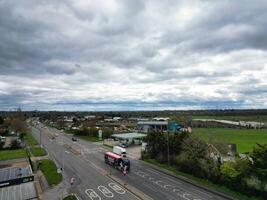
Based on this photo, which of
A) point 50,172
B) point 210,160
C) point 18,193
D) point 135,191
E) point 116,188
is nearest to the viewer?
point 18,193

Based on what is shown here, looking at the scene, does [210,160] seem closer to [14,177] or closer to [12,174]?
[14,177]

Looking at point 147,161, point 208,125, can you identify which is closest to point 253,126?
point 208,125

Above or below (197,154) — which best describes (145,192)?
below

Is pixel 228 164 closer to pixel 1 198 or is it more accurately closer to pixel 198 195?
pixel 198 195

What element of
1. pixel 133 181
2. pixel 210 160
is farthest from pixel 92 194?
pixel 210 160

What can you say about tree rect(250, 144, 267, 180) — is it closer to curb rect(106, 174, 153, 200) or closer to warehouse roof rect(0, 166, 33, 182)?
curb rect(106, 174, 153, 200)

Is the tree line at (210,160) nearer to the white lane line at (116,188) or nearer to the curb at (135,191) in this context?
the curb at (135,191)

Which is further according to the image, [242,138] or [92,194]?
[242,138]
